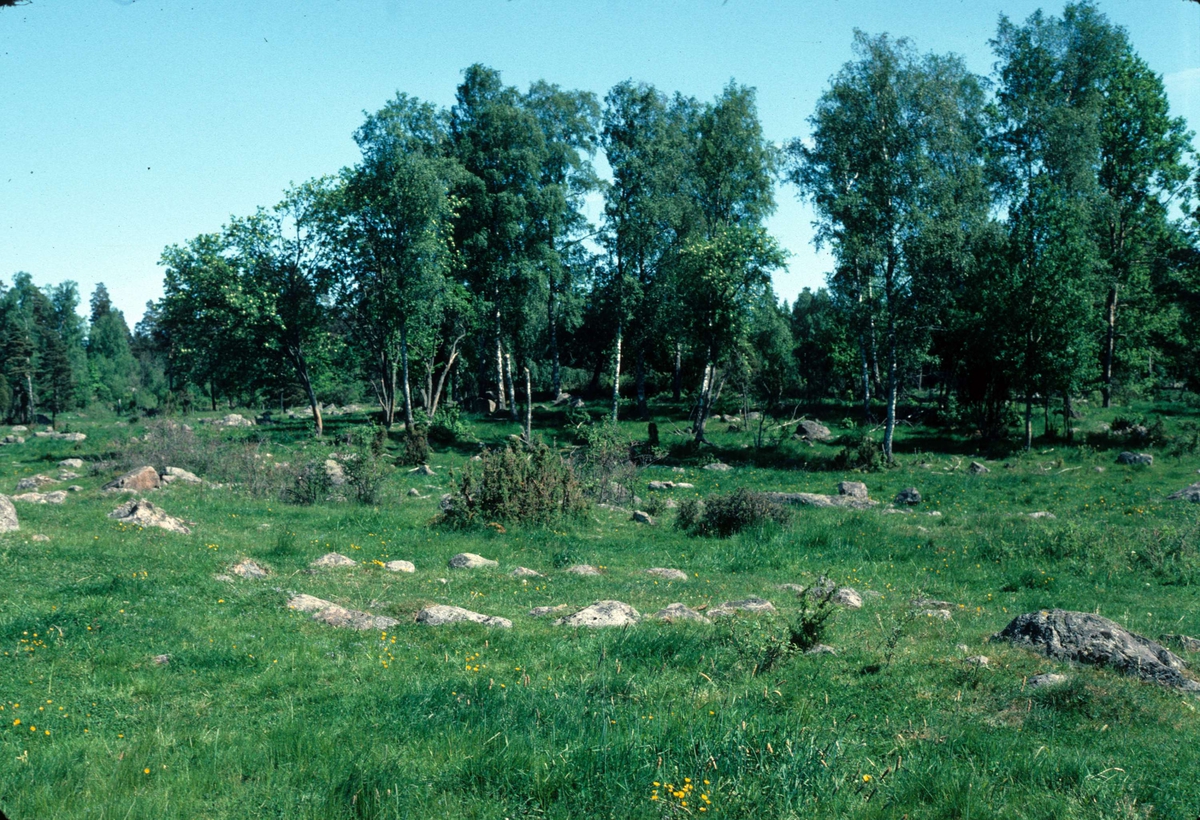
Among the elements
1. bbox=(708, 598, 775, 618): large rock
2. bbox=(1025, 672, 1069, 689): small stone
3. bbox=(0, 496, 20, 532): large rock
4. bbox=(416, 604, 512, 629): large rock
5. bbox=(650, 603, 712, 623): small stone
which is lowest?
bbox=(708, 598, 775, 618): large rock

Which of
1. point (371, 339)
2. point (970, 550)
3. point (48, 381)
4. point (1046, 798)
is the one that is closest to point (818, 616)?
point (1046, 798)

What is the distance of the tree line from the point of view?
1223 inches

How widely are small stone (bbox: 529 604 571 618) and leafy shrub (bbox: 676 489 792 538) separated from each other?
6.98 m

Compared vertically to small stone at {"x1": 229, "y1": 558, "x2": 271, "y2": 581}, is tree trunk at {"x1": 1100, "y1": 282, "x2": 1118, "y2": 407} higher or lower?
higher

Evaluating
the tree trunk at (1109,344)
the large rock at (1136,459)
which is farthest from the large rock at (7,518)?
the tree trunk at (1109,344)

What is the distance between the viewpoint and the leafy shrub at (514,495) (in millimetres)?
16844

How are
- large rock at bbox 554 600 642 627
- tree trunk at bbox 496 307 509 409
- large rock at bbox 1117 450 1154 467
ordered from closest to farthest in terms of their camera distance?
1. large rock at bbox 554 600 642 627
2. large rock at bbox 1117 450 1154 467
3. tree trunk at bbox 496 307 509 409

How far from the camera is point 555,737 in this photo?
5.41m

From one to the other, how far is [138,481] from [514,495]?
32.4ft

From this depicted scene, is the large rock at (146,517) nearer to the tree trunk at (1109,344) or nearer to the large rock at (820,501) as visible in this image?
the large rock at (820,501)

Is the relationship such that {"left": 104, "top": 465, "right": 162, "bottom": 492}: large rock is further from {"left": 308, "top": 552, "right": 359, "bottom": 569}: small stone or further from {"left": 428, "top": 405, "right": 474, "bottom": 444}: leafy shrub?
{"left": 428, "top": 405, "right": 474, "bottom": 444}: leafy shrub

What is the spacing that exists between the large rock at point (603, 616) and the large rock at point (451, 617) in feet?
2.23

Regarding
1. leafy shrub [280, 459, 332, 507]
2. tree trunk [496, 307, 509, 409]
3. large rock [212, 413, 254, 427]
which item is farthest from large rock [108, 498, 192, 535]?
large rock [212, 413, 254, 427]

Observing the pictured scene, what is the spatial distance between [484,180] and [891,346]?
728 inches
